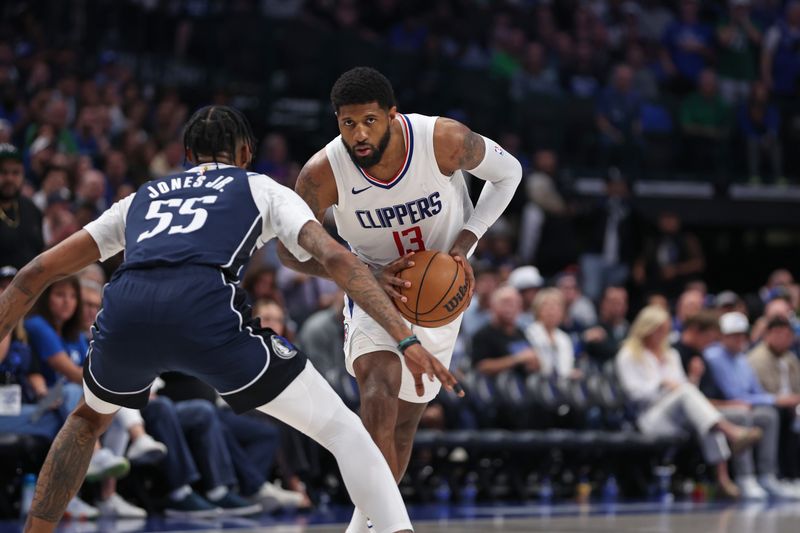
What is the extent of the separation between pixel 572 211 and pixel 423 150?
9.09m

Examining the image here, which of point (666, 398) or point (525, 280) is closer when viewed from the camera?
point (666, 398)

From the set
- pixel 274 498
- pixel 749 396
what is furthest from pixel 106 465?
pixel 749 396

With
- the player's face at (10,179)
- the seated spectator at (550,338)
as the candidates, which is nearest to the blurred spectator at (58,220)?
the player's face at (10,179)

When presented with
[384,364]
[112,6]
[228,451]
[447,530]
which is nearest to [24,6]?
[112,6]

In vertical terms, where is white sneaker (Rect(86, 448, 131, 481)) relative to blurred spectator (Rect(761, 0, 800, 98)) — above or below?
below

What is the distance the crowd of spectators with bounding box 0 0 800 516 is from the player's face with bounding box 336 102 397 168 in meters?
3.15

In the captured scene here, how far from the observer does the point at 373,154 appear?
19.4 feet

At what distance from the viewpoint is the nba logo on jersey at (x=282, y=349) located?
4762 mm

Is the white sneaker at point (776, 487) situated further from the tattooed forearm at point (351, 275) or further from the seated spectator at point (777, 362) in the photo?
the tattooed forearm at point (351, 275)

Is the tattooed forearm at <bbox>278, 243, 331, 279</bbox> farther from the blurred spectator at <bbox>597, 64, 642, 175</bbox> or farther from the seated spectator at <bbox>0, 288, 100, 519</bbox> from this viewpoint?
the blurred spectator at <bbox>597, 64, 642, 175</bbox>

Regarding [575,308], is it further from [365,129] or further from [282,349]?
[282,349]

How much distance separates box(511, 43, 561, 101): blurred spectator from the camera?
1625 cm

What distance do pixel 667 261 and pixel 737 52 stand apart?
4.76 meters

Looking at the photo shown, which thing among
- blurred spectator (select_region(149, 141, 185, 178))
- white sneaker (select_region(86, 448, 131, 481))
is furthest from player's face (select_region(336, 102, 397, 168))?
blurred spectator (select_region(149, 141, 185, 178))
